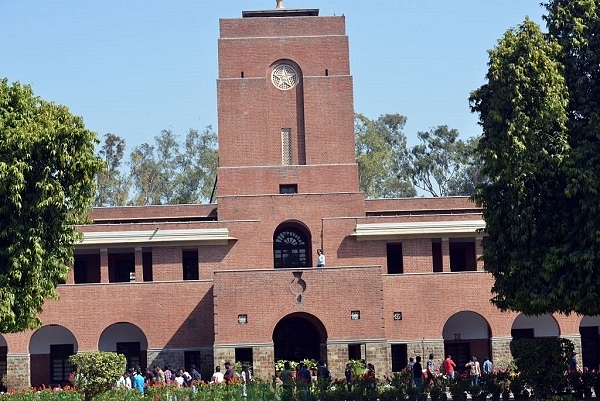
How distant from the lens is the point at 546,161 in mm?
27766

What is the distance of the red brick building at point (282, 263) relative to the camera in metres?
40.0

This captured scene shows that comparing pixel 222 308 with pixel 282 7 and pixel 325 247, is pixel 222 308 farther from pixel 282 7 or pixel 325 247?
pixel 282 7

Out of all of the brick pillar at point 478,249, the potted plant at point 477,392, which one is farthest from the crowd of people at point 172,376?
the brick pillar at point 478,249

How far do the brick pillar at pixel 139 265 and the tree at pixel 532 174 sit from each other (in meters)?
17.6

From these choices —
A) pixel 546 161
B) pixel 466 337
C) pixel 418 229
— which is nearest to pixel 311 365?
pixel 418 229

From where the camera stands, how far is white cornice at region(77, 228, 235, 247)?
42.6 metres

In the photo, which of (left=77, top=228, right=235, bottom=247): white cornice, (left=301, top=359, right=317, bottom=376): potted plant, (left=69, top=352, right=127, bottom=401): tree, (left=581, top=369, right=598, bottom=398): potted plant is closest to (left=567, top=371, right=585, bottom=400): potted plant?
(left=581, top=369, right=598, bottom=398): potted plant

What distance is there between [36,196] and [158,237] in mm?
14986

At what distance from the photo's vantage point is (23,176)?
27.5 meters

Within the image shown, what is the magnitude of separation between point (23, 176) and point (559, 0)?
543 inches

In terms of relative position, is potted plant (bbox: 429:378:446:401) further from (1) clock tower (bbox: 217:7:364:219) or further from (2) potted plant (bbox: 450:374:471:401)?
(1) clock tower (bbox: 217:7:364:219)

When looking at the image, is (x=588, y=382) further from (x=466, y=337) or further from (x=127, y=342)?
(x=127, y=342)

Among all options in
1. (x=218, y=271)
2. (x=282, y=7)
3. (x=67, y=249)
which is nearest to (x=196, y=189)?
(x=282, y=7)

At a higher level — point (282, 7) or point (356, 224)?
point (282, 7)
